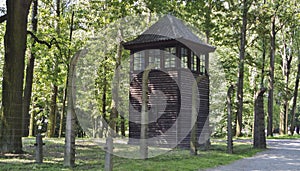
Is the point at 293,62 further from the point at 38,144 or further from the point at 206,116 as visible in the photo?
the point at 38,144

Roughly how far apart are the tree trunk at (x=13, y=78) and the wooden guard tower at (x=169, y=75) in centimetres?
837

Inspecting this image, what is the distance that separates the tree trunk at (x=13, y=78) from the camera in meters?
11.0

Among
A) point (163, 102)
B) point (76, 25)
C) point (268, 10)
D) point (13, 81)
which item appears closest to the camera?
point (13, 81)

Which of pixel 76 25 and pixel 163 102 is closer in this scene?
pixel 163 102

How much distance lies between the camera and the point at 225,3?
22250mm

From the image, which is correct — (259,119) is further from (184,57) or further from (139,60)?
(139,60)

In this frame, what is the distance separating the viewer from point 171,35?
740 inches

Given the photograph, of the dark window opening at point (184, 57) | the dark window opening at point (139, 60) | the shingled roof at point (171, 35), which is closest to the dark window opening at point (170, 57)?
the dark window opening at point (184, 57)

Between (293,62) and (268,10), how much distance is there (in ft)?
68.0

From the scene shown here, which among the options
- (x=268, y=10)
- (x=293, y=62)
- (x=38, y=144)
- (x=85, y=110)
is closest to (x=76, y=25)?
(x=85, y=110)

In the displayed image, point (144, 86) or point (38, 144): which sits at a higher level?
point (144, 86)

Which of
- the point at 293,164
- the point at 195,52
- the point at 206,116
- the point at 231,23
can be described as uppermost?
the point at 231,23

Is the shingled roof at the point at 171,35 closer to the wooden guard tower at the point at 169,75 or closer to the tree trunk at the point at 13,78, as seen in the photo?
the wooden guard tower at the point at 169,75

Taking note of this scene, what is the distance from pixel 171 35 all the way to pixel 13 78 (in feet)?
30.3
